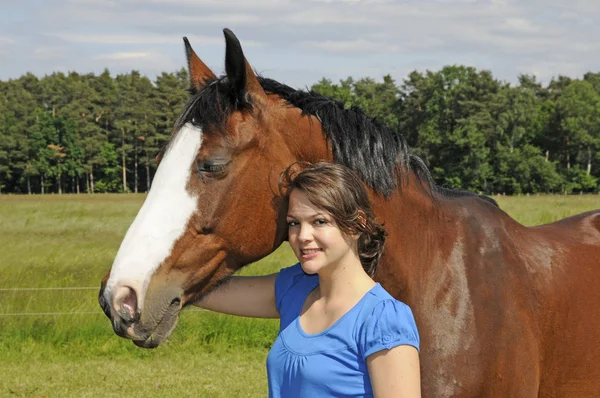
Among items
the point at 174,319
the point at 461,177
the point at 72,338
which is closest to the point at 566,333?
the point at 174,319

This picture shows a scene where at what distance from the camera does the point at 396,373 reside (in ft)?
5.43

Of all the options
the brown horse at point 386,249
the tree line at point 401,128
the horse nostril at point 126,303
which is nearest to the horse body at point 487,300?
the brown horse at point 386,249

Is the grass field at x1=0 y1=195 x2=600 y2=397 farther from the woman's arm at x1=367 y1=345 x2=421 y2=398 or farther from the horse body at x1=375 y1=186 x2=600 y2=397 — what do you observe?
the woman's arm at x1=367 y1=345 x2=421 y2=398

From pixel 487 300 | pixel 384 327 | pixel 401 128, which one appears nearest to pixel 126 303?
pixel 384 327

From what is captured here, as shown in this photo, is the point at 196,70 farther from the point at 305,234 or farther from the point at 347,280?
the point at 347,280

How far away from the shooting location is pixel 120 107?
2766 inches

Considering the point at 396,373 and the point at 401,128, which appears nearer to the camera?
the point at 396,373

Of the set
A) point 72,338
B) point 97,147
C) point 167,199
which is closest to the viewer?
point 167,199

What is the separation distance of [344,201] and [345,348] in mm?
399

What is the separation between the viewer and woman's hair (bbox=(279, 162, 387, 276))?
6.00 feet

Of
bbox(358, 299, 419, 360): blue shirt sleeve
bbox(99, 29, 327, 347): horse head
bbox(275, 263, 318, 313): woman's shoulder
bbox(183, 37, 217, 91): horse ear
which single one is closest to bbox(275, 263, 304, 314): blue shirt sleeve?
bbox(275, 263, 318, 313): woman's shoulder

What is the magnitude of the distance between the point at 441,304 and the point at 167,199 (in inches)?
42.7

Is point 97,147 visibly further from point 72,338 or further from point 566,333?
point 566,333

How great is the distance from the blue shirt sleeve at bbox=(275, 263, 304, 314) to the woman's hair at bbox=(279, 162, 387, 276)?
362mm
